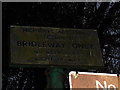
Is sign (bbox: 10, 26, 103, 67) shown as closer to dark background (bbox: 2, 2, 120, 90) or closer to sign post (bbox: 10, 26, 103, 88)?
sign post (bbox: 10, 26, 103, 88)

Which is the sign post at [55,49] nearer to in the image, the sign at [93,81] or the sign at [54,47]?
the sign at [54,47]

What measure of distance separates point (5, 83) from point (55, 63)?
5.14m

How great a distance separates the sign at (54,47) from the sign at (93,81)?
58 centimetres

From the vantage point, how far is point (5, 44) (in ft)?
23.5

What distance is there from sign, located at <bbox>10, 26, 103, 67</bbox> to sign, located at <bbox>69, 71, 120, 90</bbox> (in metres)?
0.58

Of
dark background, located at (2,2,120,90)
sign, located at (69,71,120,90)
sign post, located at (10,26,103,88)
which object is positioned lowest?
sign, located at (69,71,120,90)

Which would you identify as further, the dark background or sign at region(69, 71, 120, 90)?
the dark background

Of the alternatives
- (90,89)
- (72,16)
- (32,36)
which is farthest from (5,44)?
(90,89)

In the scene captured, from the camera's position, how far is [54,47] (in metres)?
4.75

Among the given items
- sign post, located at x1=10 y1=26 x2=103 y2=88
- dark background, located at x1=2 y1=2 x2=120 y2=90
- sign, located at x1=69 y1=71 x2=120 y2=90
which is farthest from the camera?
dark background, located at x1=2 y1=2 x2=120 y2=90

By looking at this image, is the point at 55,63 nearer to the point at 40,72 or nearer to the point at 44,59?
Answer: the point at 44,59

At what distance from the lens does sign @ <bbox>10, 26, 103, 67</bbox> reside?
14.8 feet

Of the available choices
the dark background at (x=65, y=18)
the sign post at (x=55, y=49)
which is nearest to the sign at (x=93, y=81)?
the sign post at (x=55, y=49)

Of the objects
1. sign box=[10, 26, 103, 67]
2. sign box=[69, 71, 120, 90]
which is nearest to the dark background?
sign box=[10, 26, 103, 67]
